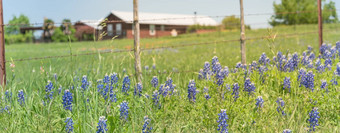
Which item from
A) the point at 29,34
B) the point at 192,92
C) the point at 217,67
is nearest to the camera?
the point at 192,92

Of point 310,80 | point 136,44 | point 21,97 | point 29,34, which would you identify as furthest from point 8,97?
point 29,34

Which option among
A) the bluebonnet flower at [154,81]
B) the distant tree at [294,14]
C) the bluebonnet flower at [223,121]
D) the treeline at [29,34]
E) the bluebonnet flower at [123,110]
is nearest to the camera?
the bluebonnet flower at [223,121]

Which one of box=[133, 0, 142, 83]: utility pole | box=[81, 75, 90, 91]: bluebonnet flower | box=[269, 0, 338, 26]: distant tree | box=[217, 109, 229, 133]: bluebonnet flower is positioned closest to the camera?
box=[217, 109, 229, 133]: bluebonnet flower

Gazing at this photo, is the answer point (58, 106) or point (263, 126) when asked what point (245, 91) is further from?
point (58, 106)

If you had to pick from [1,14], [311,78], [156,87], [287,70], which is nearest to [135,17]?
[156,87]

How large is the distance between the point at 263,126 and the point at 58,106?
252 centimetres

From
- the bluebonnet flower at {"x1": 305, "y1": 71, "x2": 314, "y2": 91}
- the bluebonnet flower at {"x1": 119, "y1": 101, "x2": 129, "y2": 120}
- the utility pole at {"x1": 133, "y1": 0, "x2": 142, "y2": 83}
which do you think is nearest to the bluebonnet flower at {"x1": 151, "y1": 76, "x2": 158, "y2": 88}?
the utility pole at {"x1": 133, "y1": 0, "x2": 142, "y2": 83}

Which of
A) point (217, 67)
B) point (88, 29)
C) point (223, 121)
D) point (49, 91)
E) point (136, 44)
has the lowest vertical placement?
point (223, 121)

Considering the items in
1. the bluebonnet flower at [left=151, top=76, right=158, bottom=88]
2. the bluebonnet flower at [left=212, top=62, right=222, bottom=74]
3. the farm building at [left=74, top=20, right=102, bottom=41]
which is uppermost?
the farm building at [left=74, top=20, right=102, bottom=41]

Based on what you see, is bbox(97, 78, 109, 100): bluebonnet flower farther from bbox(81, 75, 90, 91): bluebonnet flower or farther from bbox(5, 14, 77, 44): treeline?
bbox(5, 14, 77, 44): treeline

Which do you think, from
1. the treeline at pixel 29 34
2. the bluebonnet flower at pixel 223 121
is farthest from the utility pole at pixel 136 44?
the treeline at pixel 29 34

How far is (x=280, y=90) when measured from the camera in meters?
5.80

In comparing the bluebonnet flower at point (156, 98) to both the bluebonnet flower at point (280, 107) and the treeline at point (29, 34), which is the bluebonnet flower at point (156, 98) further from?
the treeline at point (29, 34)

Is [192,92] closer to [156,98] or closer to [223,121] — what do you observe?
[156,98]
